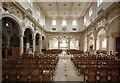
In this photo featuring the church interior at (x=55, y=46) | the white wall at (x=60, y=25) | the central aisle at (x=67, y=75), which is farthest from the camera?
the white wall at (x=60, y=25)

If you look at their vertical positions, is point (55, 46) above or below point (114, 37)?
below

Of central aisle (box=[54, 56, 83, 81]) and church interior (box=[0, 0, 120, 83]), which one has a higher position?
church interior (box=[0, 0, 120, 83])

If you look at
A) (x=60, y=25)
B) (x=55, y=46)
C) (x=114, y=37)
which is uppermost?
(x=60, y=25)

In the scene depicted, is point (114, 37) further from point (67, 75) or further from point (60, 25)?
point (60, 25)

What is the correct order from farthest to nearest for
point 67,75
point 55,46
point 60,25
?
point 55,46, point 60,25, point 67,75

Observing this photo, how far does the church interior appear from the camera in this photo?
6.80m

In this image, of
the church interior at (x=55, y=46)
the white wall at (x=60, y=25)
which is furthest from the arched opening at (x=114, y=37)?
the white wall at (x=60, y=25)

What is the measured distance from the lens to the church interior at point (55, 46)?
6803 millimetres

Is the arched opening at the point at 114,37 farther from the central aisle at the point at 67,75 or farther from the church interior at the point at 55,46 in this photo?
the central aisle at the point at 67,75

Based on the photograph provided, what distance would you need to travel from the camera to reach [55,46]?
4178cm

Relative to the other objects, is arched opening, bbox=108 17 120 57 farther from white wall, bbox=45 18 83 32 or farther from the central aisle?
white wall, bbox=45 18 83 32

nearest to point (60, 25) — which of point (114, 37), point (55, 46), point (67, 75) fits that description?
point (55, 46)

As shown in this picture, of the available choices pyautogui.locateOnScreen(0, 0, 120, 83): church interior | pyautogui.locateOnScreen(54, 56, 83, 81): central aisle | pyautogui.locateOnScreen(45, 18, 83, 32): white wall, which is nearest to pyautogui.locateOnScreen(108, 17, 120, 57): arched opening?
pyautogui.locateOnScreen(0, 0, 120, 83): church interior

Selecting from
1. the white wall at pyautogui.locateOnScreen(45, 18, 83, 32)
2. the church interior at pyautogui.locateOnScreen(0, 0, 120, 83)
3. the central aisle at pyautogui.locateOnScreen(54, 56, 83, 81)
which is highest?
the white wall at pyautogui.locateOnScreen(45, 18, 83, 32)
